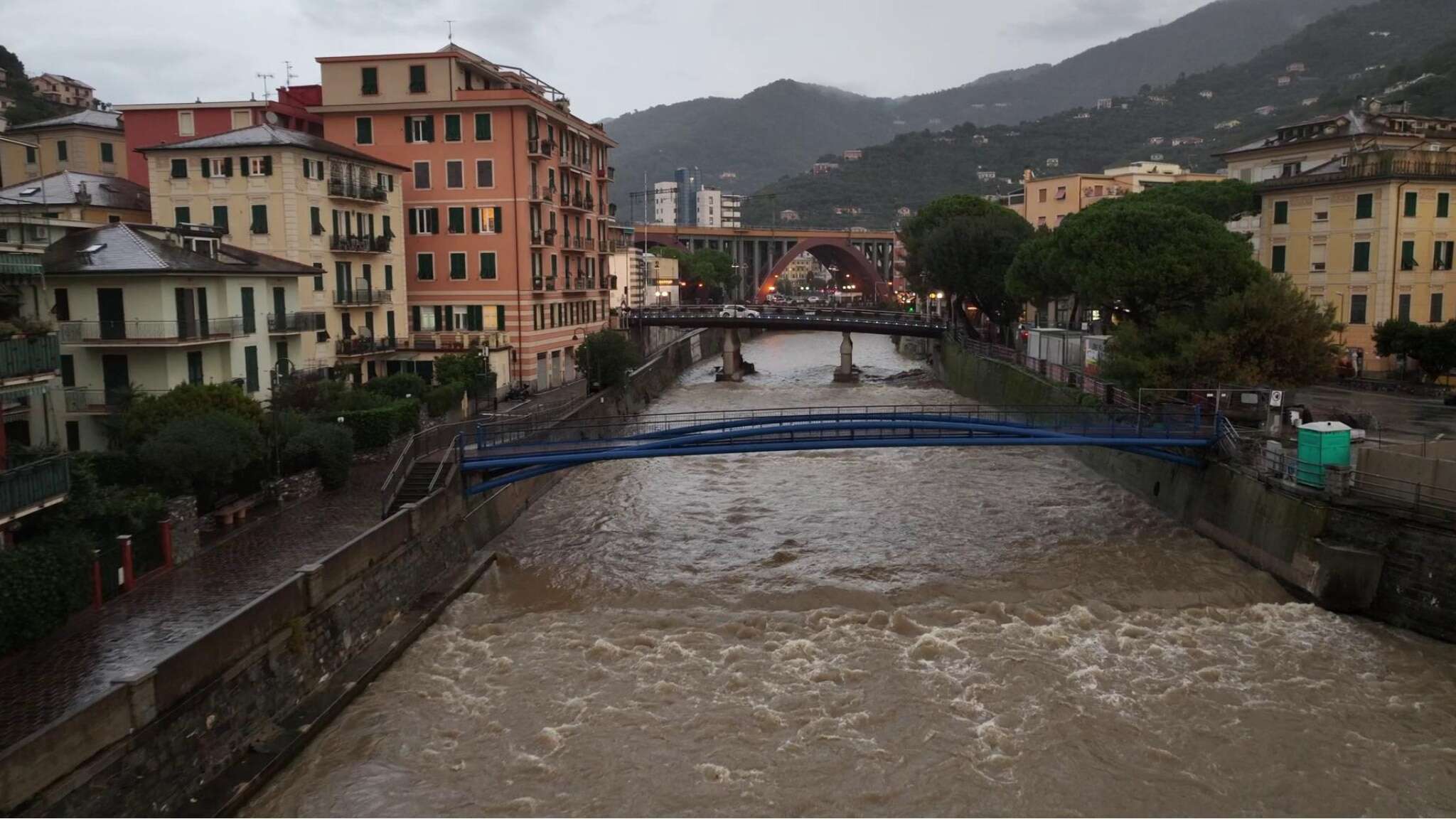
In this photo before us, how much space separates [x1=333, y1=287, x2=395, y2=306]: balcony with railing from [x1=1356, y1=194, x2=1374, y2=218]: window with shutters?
131 feet

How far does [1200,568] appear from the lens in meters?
25.5

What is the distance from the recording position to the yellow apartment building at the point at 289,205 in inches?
1469

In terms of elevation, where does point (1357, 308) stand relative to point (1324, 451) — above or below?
above

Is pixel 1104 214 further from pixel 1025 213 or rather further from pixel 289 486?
pixel 1025 213

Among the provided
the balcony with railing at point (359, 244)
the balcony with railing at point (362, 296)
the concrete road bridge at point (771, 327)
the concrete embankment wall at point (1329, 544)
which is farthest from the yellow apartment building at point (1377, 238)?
the balcony with railing at point (362, 296)

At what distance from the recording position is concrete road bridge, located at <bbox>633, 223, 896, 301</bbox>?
142 meters

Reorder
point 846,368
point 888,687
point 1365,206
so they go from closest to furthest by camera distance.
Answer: point 888,687, point 1365,206, point 846,368

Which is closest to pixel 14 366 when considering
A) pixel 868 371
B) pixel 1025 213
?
pixel 868 371

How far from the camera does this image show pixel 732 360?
70.9 metres

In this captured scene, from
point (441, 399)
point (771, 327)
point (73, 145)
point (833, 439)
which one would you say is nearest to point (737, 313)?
point (771, 327)

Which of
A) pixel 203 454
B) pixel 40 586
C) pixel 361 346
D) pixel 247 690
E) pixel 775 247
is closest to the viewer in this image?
pixel 40 586

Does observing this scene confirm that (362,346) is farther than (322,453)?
Yes

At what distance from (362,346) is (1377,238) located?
1603 inches

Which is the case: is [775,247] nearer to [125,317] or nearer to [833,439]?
[833,439]
